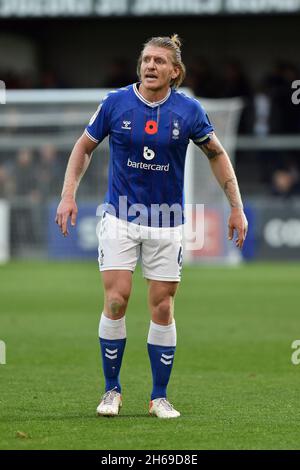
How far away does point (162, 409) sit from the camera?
24.2 ft

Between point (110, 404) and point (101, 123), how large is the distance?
179cm

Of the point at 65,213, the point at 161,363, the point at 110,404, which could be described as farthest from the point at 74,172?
the point at 110,404

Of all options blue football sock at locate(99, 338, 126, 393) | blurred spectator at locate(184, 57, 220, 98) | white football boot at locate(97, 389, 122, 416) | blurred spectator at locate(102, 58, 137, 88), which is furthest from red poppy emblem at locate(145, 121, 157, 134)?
blurred spectator at locate(102, 58, 137, 88)

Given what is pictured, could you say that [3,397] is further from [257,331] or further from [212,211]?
[212,211]

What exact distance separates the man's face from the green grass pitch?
210 centimetres

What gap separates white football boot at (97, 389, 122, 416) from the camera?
737 centimetres

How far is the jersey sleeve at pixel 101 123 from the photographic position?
753cm

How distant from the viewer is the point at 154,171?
7508mm

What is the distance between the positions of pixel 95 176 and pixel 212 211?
2.46 m

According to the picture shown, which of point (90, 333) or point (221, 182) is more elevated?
point (221, 182)

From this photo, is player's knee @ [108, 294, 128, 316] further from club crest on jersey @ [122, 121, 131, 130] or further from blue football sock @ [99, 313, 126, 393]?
club crest on jersey @ [122, 121, 131, 130]

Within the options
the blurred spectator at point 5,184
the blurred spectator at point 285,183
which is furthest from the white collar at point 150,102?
the blurred spectator at point 285,183

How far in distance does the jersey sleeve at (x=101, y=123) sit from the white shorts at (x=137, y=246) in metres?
0.52
